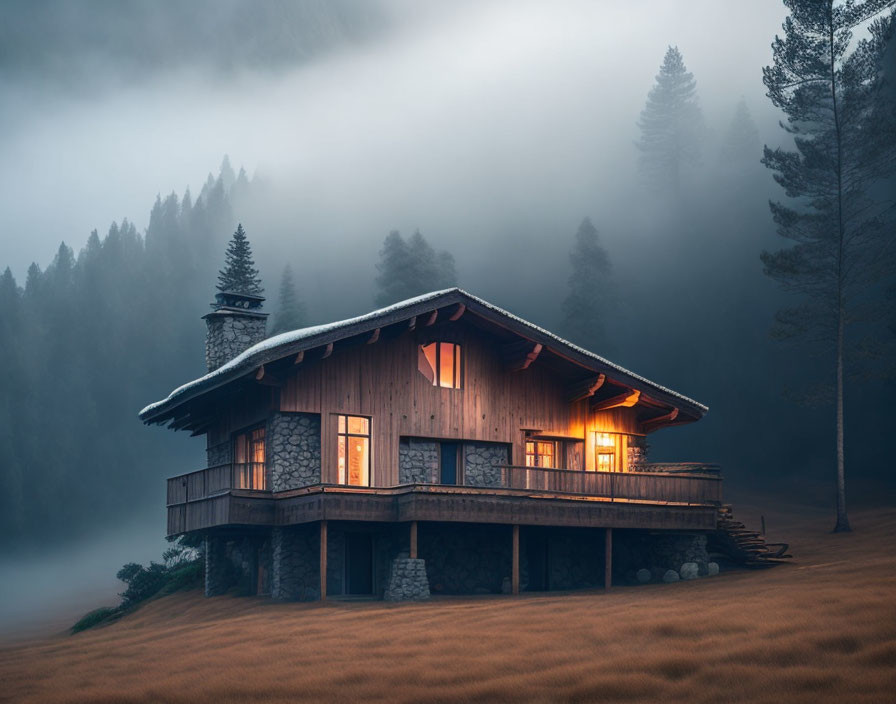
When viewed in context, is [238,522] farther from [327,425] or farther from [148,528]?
[148,528]

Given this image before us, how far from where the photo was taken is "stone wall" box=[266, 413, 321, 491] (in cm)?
3400

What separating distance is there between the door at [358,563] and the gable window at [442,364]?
5763 millimetres

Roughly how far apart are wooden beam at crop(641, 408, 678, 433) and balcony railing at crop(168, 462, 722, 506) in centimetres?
353

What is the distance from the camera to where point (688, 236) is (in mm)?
122375

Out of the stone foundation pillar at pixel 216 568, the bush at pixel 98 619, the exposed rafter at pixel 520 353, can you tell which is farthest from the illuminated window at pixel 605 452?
the bush at pixel 98 619

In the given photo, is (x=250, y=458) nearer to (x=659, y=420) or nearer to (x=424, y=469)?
(x=424, y=469)

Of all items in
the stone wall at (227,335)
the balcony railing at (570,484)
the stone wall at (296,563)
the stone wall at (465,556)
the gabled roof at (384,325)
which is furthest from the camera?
the stone wall at (227,335)

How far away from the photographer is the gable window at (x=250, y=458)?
3453 cm

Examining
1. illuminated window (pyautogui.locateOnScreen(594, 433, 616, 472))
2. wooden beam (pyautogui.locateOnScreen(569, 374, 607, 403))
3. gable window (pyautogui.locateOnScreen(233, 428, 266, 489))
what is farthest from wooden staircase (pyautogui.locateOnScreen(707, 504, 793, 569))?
gable window (pyautogui.locateOnScreen(233, 428, 266, 489))

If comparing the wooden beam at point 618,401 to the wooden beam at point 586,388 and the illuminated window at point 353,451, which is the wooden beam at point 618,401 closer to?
the wooden beam at point 586,388

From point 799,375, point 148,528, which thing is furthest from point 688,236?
point 148,528

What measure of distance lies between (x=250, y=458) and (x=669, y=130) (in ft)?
366

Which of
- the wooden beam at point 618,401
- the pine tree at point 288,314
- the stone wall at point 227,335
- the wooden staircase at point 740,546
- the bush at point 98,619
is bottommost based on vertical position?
the bush at point 98,619

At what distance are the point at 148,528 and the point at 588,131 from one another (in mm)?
112429
